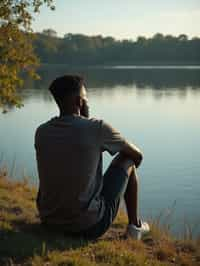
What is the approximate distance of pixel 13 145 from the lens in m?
12.7

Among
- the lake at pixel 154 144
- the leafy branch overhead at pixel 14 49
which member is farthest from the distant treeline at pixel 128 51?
the leafy branch overhead at pixel 14 49

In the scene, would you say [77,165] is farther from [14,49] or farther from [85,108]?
[14,49]

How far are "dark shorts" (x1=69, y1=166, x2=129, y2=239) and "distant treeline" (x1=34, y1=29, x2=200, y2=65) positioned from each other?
78.5 meters

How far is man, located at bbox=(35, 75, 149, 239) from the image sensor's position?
10.1ft

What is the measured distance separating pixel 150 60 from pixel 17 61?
8279 centimetres

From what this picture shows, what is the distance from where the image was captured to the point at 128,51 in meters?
91.1

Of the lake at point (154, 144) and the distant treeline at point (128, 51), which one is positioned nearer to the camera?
the lake at point (154, 144)

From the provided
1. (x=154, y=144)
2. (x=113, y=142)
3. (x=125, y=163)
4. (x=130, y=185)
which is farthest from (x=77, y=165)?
(x=154, y=144)

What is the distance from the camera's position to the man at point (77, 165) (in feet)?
10.1

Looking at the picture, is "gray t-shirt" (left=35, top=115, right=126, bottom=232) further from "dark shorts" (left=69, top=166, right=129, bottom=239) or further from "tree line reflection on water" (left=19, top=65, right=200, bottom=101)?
"tree line reflection on water" (left=19, top=65, right=200, bottom=101)

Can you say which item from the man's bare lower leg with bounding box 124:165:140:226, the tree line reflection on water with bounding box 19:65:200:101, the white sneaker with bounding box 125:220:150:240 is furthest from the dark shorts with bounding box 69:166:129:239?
the tree line reflection on water with bounding box 19:65:200:101

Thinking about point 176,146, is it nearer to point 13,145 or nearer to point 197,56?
point 13,145

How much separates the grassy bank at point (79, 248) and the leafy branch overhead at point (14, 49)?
1906mm

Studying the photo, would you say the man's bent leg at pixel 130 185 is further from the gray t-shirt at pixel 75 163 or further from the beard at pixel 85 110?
the beard at pixel 85 110
